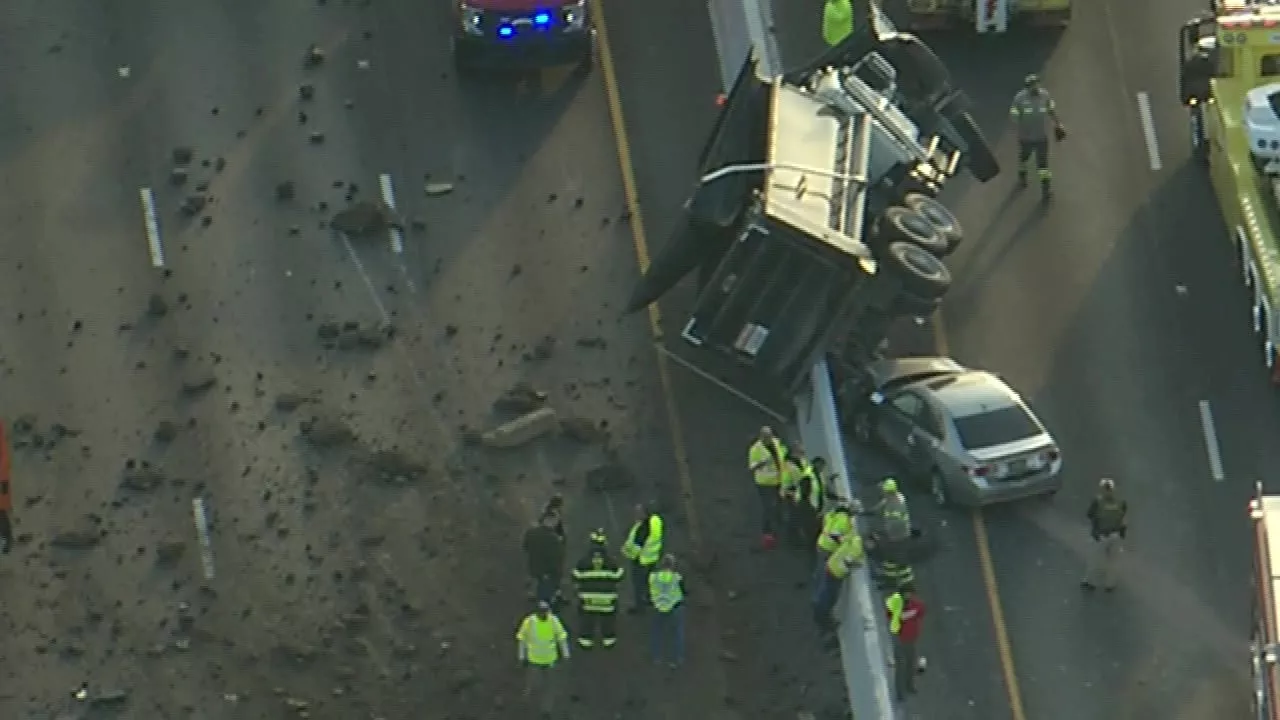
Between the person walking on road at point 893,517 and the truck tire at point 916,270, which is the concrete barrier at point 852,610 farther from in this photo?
the truck tire at point 916,270

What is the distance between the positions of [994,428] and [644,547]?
455 centimetres

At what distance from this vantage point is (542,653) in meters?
45.6

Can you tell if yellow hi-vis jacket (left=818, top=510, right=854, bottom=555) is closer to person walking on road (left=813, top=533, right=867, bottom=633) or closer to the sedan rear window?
person walking on road (left=813, top=533, right=867, bottom=633)

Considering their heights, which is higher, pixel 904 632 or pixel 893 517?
pixel 893 517

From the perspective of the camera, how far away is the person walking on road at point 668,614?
149ft

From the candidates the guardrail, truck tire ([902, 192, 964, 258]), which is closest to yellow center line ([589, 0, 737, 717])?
the guardrail

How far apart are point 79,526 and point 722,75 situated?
12.0 meters

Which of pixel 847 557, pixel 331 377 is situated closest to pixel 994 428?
pixel 847 557

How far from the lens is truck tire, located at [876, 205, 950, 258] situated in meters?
48.8

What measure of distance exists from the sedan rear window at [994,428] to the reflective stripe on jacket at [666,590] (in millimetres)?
4093

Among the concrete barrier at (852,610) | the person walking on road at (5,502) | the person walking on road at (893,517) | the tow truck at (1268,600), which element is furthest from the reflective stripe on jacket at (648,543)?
the tow truck at (1268,600)

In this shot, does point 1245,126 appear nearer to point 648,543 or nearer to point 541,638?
point 648,543

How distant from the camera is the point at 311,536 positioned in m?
48.1

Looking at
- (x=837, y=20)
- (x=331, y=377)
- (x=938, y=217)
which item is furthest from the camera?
(x=837, y=20)
